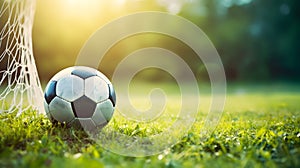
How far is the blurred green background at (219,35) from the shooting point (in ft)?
47.7

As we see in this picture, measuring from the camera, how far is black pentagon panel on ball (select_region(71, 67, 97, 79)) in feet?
10.8

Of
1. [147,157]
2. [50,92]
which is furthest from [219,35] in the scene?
[147,157]

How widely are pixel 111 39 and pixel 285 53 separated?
9.80 metres

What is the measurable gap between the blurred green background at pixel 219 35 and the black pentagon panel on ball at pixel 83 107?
11.5m

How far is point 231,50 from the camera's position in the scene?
19.5 metres

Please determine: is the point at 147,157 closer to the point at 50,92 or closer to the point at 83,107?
the point at 83,107

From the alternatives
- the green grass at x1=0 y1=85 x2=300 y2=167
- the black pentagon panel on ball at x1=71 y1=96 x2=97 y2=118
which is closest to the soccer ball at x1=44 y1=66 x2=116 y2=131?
the black pentagon panel on ball at x1=71 y1=96 x2=97 y2=118

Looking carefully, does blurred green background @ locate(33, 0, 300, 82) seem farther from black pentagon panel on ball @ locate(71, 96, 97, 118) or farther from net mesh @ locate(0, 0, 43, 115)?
black pentagon panel on ball @ locate(71, 96, 97, 118)

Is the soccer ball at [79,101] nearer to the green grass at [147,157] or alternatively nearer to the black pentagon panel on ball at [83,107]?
the black pentagon panel on ball at [83,107]

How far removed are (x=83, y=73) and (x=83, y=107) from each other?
1.10ft

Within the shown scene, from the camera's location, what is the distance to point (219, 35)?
65.2 feet

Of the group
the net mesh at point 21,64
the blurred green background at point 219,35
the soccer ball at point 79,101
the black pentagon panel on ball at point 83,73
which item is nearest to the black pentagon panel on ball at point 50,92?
the soccer ball at point 79,101

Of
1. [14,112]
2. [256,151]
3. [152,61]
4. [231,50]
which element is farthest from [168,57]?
[256,151]

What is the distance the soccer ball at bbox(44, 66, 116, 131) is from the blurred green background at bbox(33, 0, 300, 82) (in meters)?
11.3
